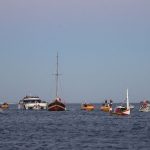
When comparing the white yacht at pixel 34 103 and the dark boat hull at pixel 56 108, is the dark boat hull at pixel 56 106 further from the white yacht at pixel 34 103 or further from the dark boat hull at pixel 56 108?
the white yacht at pixel 34 103

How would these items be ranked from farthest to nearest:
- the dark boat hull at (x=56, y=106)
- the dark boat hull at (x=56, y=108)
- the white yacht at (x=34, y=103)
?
the white yacht at (x=34, y=103) < the dark boat hull at (x=56, y=108) < the dark boat hull at (x=56, y=106)

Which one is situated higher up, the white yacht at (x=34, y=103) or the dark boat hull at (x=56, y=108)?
the white yacht at (x=34, y=103)

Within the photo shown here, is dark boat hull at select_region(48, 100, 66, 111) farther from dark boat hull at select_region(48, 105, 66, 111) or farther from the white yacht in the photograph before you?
the white yacht

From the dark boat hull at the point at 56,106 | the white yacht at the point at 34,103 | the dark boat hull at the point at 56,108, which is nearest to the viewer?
the dark boat hull at the point at 56,106

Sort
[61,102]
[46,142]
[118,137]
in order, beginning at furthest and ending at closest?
1. [61,102]
2. [118,137]
3. [46,142]

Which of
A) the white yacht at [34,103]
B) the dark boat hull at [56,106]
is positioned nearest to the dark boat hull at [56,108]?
the dark boat hull at [56,106]

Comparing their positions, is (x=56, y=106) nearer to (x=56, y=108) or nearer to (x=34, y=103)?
(x=56, y=108)

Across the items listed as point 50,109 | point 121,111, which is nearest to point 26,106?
point 50,109

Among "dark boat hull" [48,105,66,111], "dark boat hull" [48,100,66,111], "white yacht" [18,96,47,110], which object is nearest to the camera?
"dark boat hull" [48,100,66,111]

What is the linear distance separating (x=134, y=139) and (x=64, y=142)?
7.90 meters

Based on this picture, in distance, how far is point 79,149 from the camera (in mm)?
52250

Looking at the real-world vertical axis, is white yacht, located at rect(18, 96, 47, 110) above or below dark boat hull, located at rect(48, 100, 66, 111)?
above

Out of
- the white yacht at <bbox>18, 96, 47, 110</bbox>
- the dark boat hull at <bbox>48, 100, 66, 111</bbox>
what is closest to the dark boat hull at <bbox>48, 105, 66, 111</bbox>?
the dark boat hull at <bbox>48, 100, 66, 111</bbox>

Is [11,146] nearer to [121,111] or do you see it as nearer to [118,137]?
[118,137]
